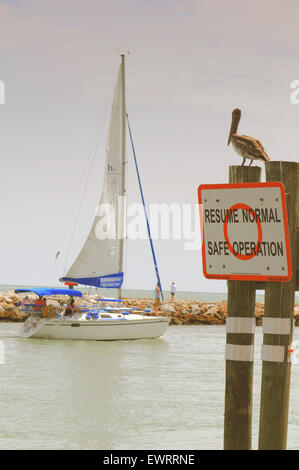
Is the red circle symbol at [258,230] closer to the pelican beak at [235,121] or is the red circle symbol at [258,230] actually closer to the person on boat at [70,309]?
the pelican beak at [235,121]

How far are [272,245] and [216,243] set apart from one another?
0.41 m

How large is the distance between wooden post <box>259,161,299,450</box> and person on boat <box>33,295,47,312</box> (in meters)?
31.8

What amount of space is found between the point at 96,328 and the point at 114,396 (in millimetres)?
15638

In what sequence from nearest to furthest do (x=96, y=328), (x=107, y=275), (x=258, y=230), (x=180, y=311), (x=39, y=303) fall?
(x=258, y=230) < (x=96, y=328) < (x=39, y=303) < (x=107, y=275) < (x=180, y=311)

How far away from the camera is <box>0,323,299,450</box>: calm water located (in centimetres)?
1405

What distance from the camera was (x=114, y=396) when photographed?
19672 millimetres

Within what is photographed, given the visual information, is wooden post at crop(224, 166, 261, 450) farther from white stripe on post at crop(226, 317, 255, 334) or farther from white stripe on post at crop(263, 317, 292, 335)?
white stripe on post at crop(263, 317, 292, 335)

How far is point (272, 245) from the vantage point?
195 inches

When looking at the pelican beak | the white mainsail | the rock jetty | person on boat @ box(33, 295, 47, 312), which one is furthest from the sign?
the rock jetty

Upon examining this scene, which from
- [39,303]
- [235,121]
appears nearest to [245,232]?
[235,121]

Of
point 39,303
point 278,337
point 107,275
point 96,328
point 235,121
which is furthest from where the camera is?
point 107,275

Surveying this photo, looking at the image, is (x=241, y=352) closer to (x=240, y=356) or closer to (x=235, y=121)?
(x=240, y=356)

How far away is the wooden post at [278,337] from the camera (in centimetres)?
512

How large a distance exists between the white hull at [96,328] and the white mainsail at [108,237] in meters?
2.78
